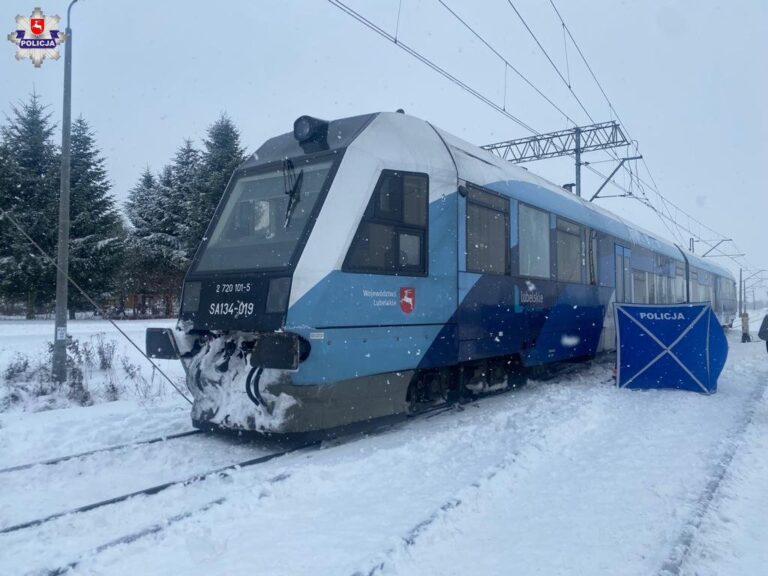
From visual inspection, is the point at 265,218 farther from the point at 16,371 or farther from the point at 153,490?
the point at 16,371

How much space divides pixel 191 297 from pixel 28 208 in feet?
80.7

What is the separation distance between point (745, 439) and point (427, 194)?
4.11m

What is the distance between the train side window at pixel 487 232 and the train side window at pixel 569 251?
210cm

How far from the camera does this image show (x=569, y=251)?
10.4m

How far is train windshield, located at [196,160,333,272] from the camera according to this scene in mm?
5977

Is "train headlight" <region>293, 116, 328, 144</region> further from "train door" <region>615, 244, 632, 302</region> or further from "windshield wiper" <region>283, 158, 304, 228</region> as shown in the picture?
"train door" <region>615, 244, 632, 302</region>

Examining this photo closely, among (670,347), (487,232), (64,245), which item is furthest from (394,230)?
(64,245)

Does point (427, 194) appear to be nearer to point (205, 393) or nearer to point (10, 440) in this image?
point (205, 393)

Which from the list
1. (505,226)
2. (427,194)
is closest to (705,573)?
(427,194)

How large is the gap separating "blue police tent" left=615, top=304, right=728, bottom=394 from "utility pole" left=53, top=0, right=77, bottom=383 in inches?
340

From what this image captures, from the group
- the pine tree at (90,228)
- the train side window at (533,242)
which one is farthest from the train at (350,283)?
the pine tree at (90,228)

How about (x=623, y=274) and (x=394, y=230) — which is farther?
(x=623, y=274)

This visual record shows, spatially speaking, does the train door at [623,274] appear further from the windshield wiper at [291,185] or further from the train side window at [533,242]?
the windshield wiper at [291,185]

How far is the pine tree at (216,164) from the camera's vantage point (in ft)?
102
